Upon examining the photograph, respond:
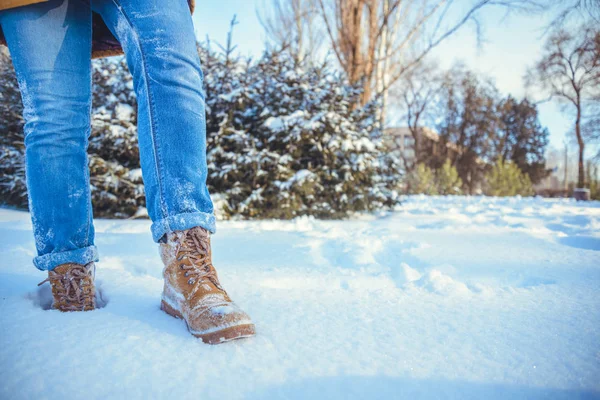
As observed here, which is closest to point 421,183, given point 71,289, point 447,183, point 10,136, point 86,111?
point 447,183

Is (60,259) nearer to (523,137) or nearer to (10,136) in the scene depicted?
(10,136)

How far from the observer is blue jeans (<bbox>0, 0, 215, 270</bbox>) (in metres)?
0.77

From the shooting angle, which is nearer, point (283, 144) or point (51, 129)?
point (51, 129)

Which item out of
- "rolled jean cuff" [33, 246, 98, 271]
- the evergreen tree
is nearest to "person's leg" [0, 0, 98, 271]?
"rolled jean cuff" [33, 246, 98, 271]

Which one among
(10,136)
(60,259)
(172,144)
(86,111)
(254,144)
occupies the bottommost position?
(60,259)

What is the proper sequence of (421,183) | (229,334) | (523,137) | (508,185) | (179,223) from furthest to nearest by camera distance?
(523,137), (508,185), (421,183), (179,223), (229,334)

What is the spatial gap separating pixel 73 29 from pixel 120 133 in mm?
2193

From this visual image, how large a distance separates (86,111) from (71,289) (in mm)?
458

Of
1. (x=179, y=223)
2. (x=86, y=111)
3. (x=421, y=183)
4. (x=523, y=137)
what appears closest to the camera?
(x=179, y=223)

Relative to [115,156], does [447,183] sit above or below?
below

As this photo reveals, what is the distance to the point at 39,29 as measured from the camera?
2.74 feet

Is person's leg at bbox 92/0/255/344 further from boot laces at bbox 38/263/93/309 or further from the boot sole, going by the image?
boot laces at bbox 38/263/93/309

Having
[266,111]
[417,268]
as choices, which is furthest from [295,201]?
[417,268]

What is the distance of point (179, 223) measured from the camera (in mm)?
751
